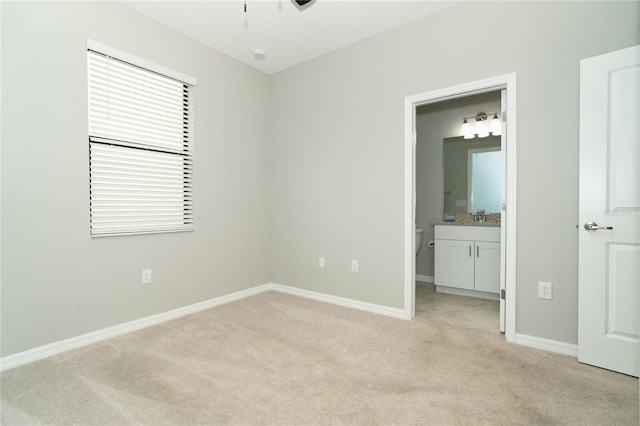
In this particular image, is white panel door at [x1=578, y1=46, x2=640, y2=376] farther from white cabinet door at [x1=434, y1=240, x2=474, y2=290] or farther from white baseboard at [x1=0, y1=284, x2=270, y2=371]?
white baseboard at [x1=0, y1=284, x2=270, y2=371]

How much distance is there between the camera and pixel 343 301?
339cm

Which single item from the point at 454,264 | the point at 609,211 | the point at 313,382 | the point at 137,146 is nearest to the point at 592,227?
the point at 609,211

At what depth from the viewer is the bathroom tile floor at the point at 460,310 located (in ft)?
9.34

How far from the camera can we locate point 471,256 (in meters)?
3.71

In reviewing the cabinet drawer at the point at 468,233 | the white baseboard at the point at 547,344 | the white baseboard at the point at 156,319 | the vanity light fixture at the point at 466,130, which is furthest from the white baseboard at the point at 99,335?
the vanity light fixture at the point at 466,130

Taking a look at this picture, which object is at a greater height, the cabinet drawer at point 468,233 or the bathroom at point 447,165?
the bathroom at point 447,165

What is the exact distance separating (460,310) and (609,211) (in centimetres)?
166

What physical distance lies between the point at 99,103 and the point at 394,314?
3166 millimetres

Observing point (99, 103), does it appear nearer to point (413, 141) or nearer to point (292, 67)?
point (292, 67)

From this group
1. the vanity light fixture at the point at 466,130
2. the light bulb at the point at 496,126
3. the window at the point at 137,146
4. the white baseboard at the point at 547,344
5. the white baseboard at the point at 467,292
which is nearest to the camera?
the white baseboard at the point at 547,344

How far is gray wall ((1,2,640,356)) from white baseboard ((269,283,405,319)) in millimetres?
64

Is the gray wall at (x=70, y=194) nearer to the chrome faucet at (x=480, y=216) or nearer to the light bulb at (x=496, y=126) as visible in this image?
the chrome faucet at (x=480, y=216)

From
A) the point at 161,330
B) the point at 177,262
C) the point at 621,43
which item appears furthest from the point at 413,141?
the point at 161,330

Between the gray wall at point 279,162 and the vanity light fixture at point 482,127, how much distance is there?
5.34 feet
